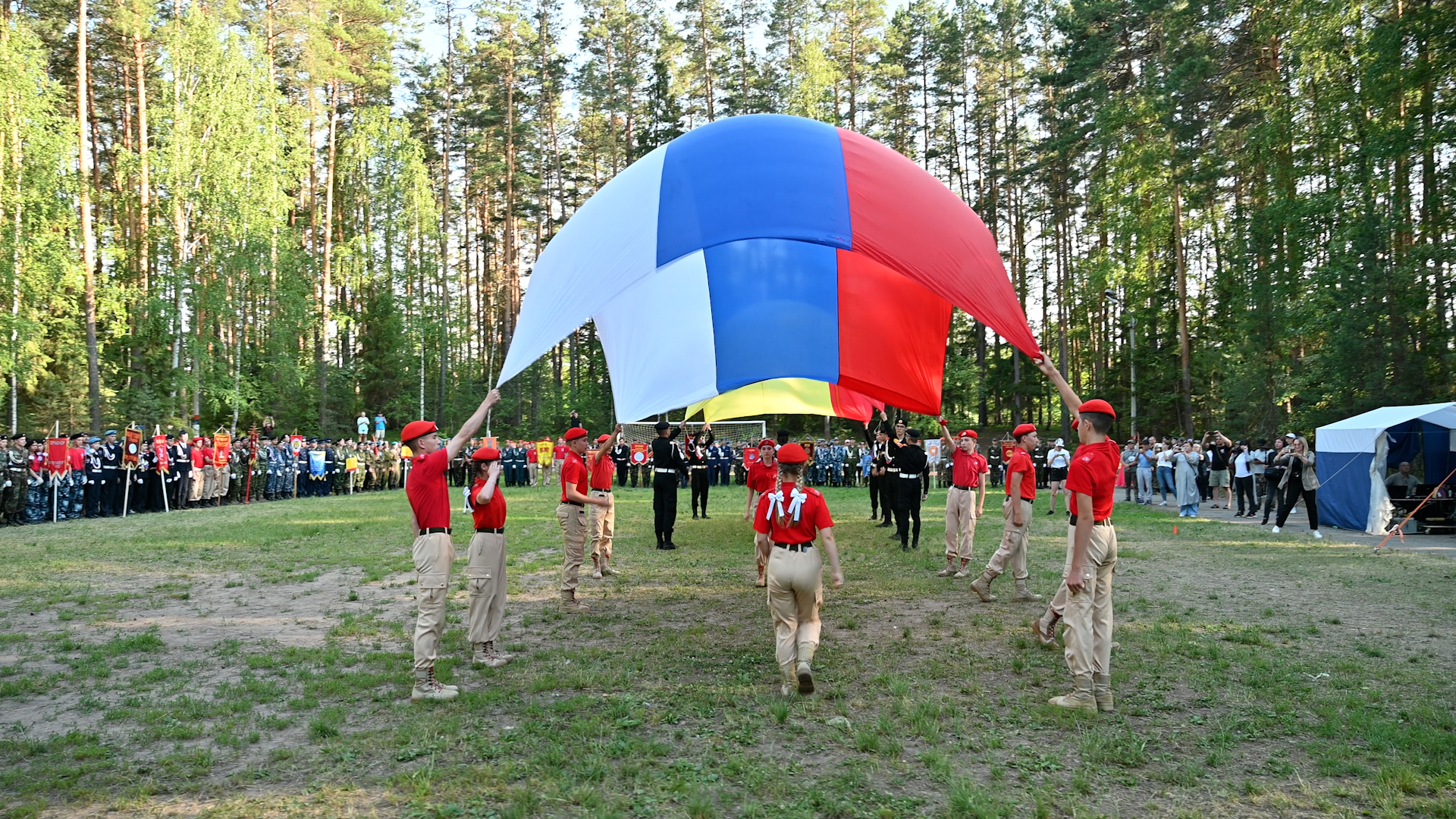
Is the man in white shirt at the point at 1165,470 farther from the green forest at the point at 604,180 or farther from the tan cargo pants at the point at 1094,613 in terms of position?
the tan cargo pants at the point at 1094,613

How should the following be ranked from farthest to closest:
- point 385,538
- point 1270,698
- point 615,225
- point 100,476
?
point 100,476, point 385,538, point 615,225, point 1270,698

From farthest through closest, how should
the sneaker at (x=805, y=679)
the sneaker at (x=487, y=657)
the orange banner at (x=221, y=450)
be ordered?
the orange banner at (x=221, y=450), the sneaker at (x=487, y=657), the sneaker at (x=805, y=679)

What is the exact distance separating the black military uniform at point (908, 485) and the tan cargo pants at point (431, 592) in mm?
7893

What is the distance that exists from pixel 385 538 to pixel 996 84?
3509 centimetres

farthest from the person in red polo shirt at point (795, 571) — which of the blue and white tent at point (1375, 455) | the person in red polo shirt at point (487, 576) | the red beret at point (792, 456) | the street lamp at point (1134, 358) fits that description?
the street lamp at point (1134, 358)

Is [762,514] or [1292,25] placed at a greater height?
[1292,25]

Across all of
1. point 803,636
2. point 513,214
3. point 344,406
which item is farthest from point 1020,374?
point 803,636

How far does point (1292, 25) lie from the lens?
2403 cm

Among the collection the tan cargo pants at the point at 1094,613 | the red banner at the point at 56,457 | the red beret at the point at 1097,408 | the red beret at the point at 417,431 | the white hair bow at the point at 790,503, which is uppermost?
the red beret at the point at 1097,408

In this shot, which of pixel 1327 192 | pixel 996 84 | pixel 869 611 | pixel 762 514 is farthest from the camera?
pixel 996 84

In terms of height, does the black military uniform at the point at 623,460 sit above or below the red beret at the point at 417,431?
below

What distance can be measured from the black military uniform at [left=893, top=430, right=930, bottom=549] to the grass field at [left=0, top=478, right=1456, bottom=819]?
2.44 meters

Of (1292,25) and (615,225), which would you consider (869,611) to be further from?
(1292,25)

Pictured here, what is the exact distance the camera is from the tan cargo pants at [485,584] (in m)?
6.55
